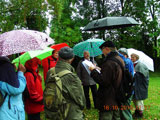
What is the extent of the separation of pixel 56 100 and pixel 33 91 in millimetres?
1126

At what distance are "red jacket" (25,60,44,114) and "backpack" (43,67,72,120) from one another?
2.99ft

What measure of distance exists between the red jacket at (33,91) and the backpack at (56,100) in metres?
0.91

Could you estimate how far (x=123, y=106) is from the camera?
142 inches

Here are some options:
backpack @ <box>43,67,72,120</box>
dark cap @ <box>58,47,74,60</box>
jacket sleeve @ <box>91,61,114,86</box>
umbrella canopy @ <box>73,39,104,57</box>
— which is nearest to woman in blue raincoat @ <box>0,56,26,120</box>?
backpack @ <box>43,67,72,120</box>

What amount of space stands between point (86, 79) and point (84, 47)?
1.21 meters

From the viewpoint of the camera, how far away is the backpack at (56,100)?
8.64 feet

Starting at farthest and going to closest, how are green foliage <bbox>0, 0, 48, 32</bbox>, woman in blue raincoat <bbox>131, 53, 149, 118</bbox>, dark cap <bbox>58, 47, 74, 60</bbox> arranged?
1. green foliage <bbox>0, 0, 48, 32</bbox>
2. woman in blue raincoat <bbox>131, 53, 149, 118</bbox>
3. dark cap <bbox>58, 47, 74, 60</bbox>

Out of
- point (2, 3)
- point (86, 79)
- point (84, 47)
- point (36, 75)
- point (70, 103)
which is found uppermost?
point (2, 3)

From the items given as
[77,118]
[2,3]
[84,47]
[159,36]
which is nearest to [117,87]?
[77,118]

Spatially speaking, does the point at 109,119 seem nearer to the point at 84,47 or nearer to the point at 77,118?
the point at 77,118

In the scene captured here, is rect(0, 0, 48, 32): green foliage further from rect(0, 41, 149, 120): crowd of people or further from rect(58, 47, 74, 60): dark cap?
rect(58, 47, 74, 60): dark cap

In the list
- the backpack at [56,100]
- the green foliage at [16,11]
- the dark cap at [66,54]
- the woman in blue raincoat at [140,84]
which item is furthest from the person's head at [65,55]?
the green foliage at [16,11]

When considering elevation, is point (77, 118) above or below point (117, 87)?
below

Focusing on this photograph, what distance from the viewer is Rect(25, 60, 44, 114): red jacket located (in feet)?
11.7
